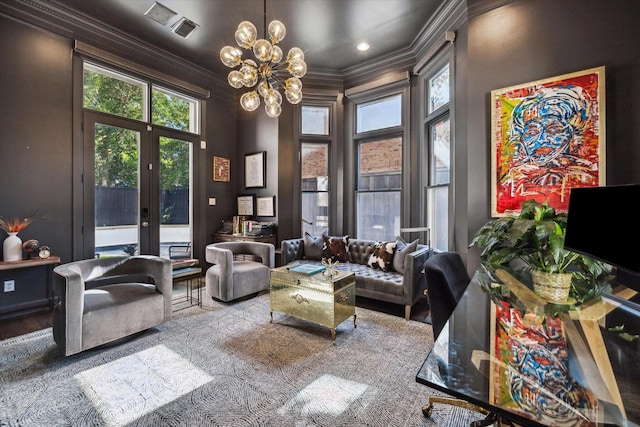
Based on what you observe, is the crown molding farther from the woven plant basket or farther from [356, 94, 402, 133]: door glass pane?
the woven plant basket

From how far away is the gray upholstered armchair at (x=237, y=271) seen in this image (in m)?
3.43

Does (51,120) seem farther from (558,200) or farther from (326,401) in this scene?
(558,200)

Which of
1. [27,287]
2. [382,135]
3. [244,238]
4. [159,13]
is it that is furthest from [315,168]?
[27,287]

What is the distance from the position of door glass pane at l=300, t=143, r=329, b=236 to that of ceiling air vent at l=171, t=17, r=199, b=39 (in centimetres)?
223

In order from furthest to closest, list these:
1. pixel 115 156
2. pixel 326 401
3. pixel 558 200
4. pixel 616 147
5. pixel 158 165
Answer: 1. pixel 158 165
2. pixel 115 156
3. pixel 558 200
4. pixel 616 147
5. pixel 326 401

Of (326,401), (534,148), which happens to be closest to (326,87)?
(534,148)

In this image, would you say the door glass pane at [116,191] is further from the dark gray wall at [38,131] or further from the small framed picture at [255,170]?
the small framed picture at [255,170]

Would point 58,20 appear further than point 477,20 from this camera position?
Yes

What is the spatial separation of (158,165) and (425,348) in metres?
4.30

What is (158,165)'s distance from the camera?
165 inches

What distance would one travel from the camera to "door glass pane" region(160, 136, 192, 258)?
4.30 metres

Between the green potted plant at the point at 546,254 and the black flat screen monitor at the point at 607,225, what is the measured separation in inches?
3.6

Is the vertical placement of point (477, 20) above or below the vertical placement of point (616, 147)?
above

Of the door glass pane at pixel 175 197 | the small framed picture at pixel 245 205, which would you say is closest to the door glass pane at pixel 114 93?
the door glass pane at pixel 175 197
